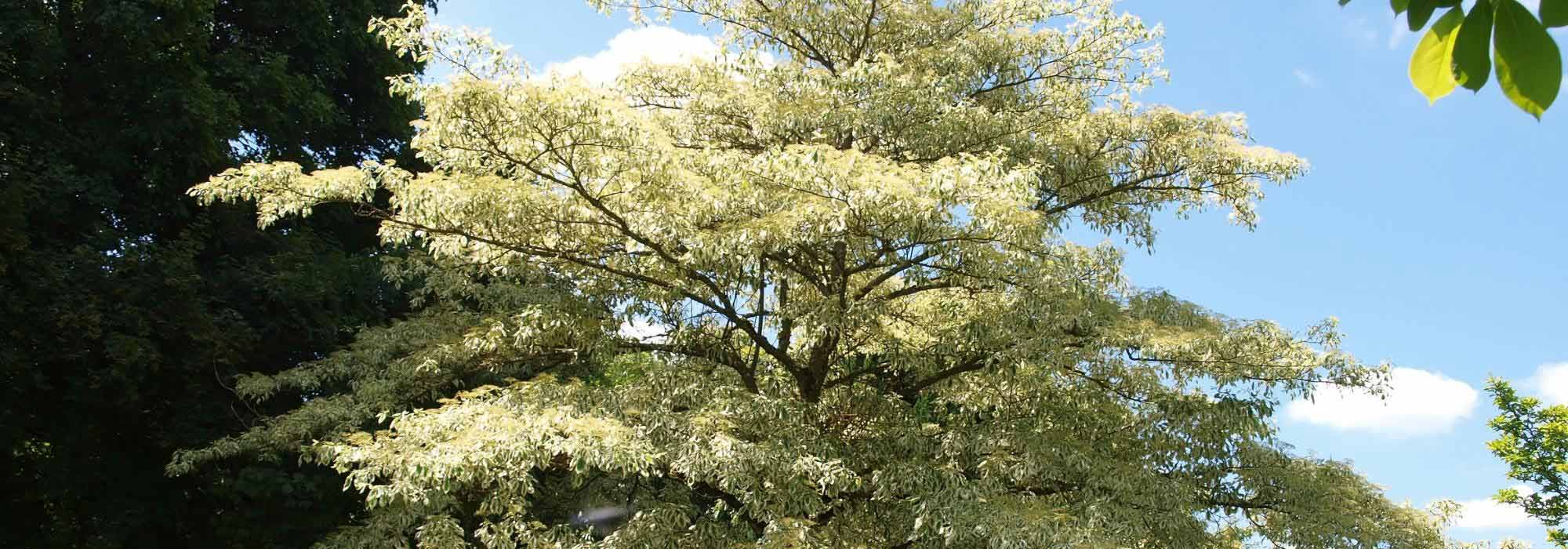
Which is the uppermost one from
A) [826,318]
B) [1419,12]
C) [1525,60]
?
[826,318]

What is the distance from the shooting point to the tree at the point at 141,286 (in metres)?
9.98

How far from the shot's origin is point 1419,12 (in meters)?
1.25

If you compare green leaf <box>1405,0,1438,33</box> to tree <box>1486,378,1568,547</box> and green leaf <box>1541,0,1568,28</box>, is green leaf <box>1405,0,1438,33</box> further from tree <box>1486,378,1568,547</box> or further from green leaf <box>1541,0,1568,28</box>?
tree <box>1486,378,1568,547</box>

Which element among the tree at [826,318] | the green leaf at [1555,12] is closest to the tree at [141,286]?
the tree at [826,318]

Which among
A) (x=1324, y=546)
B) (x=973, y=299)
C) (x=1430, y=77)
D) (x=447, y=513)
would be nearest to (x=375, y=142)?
(x=447, y=513)

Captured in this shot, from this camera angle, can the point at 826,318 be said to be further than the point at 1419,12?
Yes

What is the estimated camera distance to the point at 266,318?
1148 centimetres

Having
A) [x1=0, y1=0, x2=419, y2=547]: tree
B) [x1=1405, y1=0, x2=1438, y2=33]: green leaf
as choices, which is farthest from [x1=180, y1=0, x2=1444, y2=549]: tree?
[x1=1405, y1=0, x2=1438, y2=33]: green leaf

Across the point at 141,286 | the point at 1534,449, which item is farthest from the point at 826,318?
the point at 1534,449

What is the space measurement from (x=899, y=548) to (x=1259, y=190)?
14.9ft

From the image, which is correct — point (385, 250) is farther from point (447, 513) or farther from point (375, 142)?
point (447, 513)

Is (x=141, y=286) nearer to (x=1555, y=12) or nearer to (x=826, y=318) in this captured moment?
(x=826, y=318)

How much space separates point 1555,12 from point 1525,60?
12cm

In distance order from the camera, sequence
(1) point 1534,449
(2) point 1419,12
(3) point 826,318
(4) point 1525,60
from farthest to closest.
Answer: (1) point 1534,449 < (3) point 826,318 < (2) point 1419,12 < (4) point 1525,60
